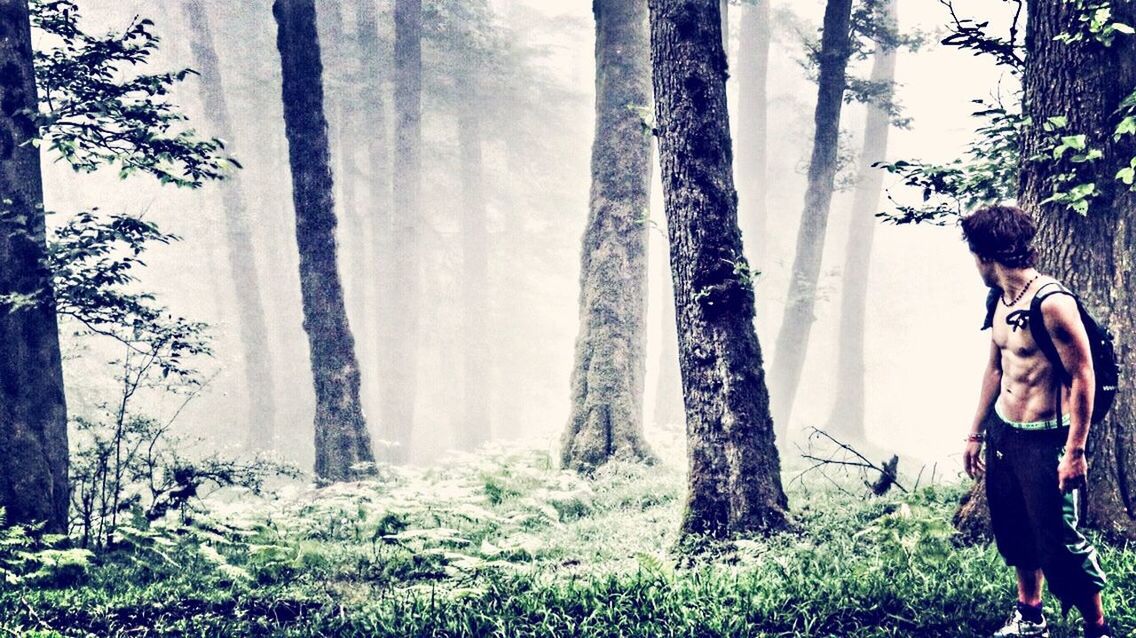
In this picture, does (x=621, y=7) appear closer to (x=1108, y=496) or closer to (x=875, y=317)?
(x=1108, y=496)

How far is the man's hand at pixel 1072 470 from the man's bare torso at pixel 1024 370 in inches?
9.1

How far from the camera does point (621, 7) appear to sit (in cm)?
1122

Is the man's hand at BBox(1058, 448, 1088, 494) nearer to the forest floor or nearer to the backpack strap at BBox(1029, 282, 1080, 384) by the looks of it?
the backpack strap at BBox(1029, 282, 1080, 384)

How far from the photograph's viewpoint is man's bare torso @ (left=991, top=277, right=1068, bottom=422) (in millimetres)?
3891

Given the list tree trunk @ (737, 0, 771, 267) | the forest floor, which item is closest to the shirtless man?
the forest floor

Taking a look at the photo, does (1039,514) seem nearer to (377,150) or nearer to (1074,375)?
(1074,375)

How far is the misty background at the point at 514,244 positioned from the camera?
79.5 ft

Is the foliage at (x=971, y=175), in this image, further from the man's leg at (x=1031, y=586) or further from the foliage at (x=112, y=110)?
the foliage at (x=112, y=110)

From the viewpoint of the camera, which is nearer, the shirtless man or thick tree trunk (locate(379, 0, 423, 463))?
the shirtless man

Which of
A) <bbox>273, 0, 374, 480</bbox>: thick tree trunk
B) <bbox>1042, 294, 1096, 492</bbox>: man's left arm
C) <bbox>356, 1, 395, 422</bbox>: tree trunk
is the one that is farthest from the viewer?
<bbox>356, 1, 395, 422</bbox>: tree trunk

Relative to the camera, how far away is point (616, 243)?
1099 centimetres

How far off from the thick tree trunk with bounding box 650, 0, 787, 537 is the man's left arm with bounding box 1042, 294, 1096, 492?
244cm

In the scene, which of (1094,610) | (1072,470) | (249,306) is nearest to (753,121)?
(249,306)

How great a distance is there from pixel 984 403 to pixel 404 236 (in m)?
17.7
